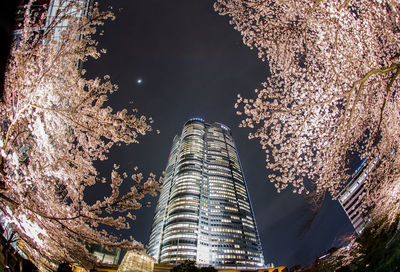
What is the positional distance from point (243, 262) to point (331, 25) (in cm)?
8611

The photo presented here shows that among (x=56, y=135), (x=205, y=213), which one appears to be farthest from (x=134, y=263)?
(x=205, y=213)

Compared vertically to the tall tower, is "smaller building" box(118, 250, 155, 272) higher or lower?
lower

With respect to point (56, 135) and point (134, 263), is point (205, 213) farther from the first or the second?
point (56, 135)

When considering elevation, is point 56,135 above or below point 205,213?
below

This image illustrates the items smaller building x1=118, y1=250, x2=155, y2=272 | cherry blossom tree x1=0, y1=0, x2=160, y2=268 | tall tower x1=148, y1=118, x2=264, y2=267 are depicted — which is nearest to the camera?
cherry blossom tree x1=0, y1=0, x2=160, y2=268

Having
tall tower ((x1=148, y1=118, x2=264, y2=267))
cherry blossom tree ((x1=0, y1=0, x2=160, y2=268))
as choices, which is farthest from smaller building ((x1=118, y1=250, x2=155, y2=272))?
tall tower ((x1=148, y1=118, x2=264, y2=267))

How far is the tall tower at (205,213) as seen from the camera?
72.2m

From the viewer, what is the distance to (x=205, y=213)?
81.4 metres

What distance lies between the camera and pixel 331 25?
6449mm

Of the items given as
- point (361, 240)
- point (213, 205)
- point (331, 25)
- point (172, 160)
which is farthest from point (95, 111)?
point (172, 160)

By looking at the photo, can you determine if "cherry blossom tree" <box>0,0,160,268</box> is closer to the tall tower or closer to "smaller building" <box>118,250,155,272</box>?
"smaller building" <box>118,250,155,272</box>

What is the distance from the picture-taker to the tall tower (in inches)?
2842

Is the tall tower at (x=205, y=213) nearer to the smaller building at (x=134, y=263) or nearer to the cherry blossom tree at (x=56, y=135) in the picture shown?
the smaller building at (x=134, y=263)

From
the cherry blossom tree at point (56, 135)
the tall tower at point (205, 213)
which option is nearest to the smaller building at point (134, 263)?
the cherry blossom tree at point (56, 135)
